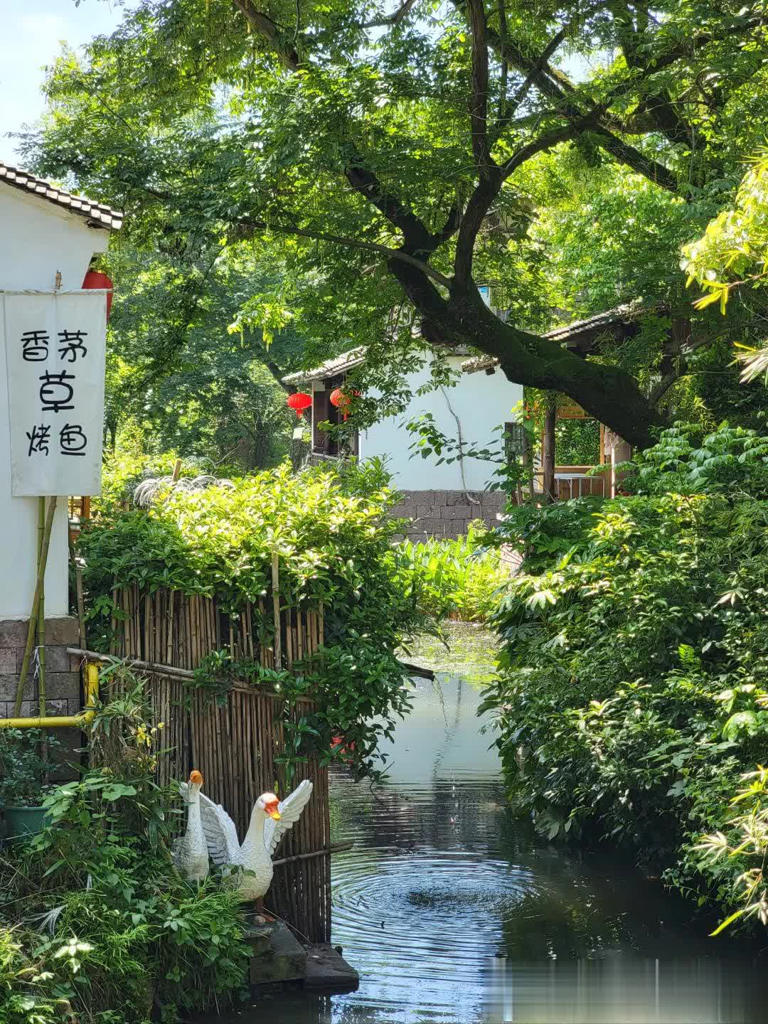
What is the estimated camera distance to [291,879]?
7.58 meters

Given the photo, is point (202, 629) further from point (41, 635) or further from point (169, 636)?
point (41, 635)

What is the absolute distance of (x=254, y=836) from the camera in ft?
22.7

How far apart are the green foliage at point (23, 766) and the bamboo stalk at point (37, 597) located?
0.21 m

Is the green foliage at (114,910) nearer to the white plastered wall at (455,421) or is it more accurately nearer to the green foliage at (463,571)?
the green foliage at (463,571)

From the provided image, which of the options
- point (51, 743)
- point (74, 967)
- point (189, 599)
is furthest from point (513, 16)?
point (74, 967)

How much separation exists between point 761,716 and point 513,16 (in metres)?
8.18

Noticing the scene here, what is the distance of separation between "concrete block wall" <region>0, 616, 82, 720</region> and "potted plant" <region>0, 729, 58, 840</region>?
221 mm

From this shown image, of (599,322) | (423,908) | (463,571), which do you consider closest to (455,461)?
(463,571)

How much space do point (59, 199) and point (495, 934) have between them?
5.48 meters

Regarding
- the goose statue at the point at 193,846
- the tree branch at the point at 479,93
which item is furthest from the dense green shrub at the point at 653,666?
the tree branch at the point at 479,93

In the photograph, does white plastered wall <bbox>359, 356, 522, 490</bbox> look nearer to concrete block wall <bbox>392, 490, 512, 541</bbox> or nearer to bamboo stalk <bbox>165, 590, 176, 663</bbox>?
concrete block wall <bbox>392, 490, 512, 541</bbox>

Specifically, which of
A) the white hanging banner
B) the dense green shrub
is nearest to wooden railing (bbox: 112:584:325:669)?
the white hanging banner

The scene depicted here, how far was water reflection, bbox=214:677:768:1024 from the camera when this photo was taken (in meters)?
7.06

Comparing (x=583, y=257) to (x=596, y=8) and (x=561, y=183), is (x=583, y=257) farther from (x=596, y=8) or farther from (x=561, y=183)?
(x=596, y=8)
